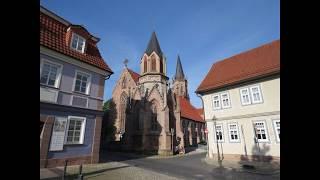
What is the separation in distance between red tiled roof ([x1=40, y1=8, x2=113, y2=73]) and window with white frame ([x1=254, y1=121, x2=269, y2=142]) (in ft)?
47.7

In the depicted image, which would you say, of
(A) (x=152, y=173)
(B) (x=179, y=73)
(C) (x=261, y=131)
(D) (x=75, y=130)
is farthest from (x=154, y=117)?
(B) (x=179, y=73)

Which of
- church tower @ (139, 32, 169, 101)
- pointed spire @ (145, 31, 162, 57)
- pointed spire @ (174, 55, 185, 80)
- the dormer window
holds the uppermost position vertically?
pointed spire @ (174, 55, 185, 80)

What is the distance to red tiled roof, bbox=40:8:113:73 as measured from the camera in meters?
14.1

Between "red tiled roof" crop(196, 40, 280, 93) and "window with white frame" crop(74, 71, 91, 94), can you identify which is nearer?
"window with white frame" crop(74, 71, 91, 94)

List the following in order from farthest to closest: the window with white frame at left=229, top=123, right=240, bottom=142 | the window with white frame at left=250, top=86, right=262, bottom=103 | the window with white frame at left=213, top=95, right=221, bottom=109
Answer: the window with white frame at left=213, top=95, right=221, bottom=109
the window with white frame at left=229, top=123, right=240, bottom=142
the window with white frame at left=250, top=86, right=262, bottom=103

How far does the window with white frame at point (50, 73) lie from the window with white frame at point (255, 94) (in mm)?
17130

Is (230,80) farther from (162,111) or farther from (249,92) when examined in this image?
(162,111)

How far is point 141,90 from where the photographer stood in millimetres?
36938

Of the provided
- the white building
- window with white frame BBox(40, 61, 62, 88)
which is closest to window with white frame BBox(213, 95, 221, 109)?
the white building

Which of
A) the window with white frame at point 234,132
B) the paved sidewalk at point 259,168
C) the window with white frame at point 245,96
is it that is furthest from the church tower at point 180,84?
the paved sidewalk at point 259,168

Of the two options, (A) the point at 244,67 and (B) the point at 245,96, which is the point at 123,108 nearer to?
(A) the point at 244,67

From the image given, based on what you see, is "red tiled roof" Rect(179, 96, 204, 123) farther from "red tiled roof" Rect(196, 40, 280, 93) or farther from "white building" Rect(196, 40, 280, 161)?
"white building" Rect(196, 40, 280, 161)

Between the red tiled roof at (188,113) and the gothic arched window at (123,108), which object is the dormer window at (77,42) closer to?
the gothic arched window at (123,108)
